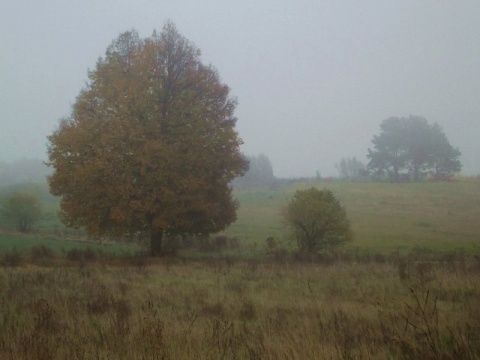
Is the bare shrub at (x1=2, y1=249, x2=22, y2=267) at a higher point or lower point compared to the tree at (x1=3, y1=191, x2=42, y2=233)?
lower

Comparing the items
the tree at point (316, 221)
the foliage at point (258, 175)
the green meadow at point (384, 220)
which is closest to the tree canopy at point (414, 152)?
the green meadow at point (384, 220)

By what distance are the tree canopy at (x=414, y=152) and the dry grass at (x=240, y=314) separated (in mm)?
67209

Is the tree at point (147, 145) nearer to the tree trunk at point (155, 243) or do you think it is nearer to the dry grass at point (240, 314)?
the tree trunk at point (155, 243)

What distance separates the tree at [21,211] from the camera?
123 feet

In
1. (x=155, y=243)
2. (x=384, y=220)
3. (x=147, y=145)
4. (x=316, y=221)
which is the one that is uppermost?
(x=147, y=145)

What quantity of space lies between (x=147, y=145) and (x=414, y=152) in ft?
232

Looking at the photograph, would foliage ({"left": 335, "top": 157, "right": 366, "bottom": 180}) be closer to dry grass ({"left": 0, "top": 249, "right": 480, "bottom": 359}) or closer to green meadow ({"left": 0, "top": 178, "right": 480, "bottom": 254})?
green meadow ({"left": 0, "top": 178, "right": 480, "bottom": 254})

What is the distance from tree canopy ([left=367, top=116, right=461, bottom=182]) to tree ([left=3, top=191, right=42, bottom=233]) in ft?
214

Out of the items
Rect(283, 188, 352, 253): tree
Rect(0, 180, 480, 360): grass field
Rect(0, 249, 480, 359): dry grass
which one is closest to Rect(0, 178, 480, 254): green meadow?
Rect(283, 188, 352, 253): tree

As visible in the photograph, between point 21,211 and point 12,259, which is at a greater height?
point 21,211

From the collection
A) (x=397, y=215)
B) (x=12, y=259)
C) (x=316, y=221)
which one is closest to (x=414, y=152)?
(x=397, y=215)

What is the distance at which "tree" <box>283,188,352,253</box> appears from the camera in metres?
23.1

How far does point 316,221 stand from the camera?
76.6 feet

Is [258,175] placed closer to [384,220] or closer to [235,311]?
[384,220]
